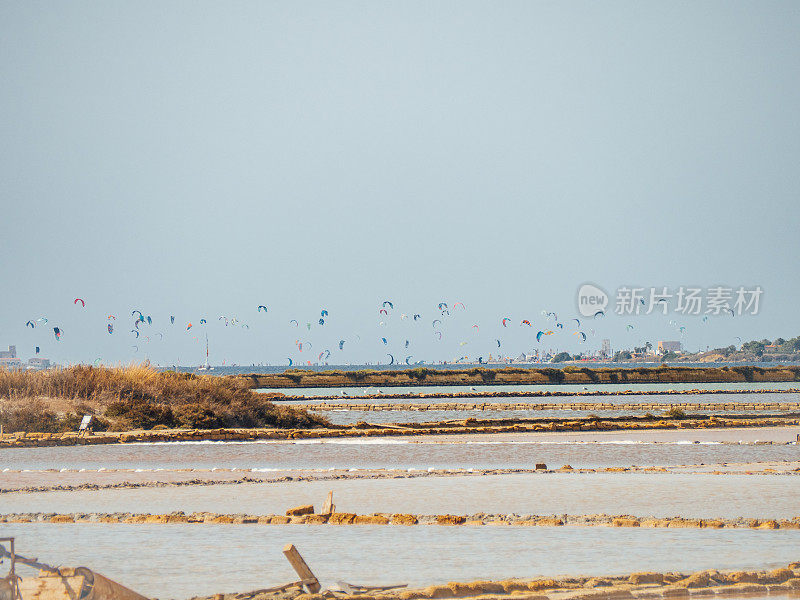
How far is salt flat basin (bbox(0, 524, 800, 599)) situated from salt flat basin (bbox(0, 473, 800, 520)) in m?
1.84

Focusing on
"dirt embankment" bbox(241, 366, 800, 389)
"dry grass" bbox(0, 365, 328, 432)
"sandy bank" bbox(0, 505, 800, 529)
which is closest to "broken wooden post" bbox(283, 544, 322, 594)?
"sandy bank" bbox(0, 505, 800, 529)

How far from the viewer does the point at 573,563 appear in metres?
10.4

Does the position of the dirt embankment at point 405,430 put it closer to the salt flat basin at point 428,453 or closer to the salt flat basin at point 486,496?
the salt flat basin at point 428,453

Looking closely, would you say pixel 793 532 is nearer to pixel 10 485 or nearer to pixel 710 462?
pixel 710 462

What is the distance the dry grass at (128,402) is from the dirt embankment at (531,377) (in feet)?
188

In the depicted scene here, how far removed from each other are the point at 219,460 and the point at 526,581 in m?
16.6

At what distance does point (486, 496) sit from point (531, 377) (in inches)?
3451

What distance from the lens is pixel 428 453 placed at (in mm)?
25797

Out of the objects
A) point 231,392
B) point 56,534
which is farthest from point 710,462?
point 231,392

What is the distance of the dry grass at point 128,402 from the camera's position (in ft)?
108

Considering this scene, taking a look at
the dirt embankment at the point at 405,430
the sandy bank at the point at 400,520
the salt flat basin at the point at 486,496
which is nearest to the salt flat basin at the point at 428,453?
the dirt embankment at the point at 405,430

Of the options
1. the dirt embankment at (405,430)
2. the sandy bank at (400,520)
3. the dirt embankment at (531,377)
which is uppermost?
the sandy bank at (400,520)

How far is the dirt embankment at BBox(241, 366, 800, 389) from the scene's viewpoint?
96875 millimetres

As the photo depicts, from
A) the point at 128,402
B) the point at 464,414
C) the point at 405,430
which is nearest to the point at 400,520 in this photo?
the point at 405,430
